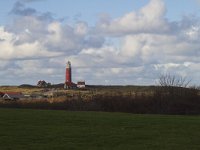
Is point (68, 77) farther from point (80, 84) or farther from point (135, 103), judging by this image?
point (135, 103)

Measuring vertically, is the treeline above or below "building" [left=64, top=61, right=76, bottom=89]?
below

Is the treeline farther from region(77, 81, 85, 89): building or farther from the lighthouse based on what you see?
region(77, 81, 85, 89): building

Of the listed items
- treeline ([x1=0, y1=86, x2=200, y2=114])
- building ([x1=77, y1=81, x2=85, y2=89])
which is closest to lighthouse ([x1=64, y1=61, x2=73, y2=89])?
building ([x1=77, y1=81, x2=85, y2=89])

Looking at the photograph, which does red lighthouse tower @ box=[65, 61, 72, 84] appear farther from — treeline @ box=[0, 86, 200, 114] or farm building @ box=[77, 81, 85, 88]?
treeline @ box=[0, 86, 200, 114]

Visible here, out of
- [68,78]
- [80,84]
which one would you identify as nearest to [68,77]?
[68,78]

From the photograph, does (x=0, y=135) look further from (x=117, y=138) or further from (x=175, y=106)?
(x=175, y=106)

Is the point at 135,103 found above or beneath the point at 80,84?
beneath

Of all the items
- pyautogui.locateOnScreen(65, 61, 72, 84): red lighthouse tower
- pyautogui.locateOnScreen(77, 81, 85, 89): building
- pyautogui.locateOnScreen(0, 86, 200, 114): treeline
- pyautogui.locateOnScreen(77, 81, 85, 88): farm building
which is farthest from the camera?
pyautogui.locateOnScreen(77, 81, 85, 88): farm building

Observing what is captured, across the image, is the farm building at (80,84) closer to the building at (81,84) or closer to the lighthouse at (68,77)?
the building at (81,84)

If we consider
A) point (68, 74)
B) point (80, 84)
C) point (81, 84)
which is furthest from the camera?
point (81, 84)

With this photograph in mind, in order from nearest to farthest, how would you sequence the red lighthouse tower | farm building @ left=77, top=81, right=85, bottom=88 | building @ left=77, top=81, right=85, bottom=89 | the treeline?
the treeline, the red lighthouse tower, building @ left=77, top=81, right=85, bottom=89, farm building @ left=77, top=81, right=85, bottom=88

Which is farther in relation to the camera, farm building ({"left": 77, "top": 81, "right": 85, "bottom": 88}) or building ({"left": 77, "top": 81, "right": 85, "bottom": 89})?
farm building ({"left": 77, "top": 81, "right": 85, "bottom": 88})

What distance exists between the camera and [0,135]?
2383 centimetres

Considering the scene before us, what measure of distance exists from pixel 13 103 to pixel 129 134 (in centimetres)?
5304
